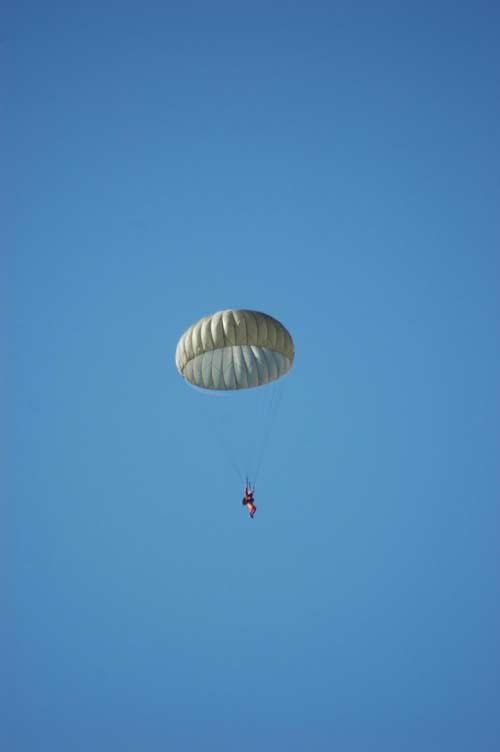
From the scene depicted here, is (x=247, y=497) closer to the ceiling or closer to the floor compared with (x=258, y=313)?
closer to the floor

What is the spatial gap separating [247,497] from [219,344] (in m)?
6.08

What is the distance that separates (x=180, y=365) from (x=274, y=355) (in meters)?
3.60

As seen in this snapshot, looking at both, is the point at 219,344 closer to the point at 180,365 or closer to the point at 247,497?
the point at 180,365

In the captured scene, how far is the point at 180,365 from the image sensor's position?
54875mm

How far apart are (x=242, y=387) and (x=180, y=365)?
2517mm

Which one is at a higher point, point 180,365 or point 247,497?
point 180,365

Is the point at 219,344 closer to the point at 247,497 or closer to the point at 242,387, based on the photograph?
the point at 242,387

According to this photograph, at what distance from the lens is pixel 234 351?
54.2 m

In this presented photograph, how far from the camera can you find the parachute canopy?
53000 millimetres

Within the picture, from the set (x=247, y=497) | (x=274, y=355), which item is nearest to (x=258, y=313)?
(x=274, y=355)

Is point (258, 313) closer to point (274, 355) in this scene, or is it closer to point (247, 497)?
point (274, 355)

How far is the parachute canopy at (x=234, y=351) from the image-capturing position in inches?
2087

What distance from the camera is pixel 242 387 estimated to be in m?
54.4

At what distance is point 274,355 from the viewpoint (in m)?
54.3
